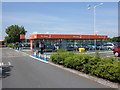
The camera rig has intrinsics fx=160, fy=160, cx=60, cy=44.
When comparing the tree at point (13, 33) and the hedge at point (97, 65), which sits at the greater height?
the tree at point (13, 33)

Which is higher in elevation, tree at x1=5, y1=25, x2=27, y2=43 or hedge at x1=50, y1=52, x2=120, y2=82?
tree at x1=5, y1=25, x2=27, y2=43

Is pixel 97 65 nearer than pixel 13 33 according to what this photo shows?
Yes

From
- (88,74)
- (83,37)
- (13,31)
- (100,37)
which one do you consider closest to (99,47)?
(100,37)

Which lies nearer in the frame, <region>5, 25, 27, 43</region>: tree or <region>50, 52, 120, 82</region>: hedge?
<region>50, 52, 120, 82</region>: hedge

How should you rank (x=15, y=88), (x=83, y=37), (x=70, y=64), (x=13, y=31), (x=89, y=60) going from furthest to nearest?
(x=13, y=31) < (x=83, y=37) < (x=70, y=64) < (x=89, y=60) < (x=15, y=88)

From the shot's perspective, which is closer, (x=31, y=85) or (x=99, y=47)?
(x=31, y=85)

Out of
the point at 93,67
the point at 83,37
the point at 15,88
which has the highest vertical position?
the point at 83,37

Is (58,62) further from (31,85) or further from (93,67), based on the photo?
(31,85)

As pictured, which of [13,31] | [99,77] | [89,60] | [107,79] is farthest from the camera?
[13,31]

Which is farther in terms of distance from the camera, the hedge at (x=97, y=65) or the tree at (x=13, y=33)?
the tree at (x=13, y=33)

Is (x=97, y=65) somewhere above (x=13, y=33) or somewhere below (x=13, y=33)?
below

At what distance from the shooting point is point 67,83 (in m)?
7.29

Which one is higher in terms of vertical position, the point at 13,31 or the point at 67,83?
the point at 13,31

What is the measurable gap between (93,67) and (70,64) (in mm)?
3016
